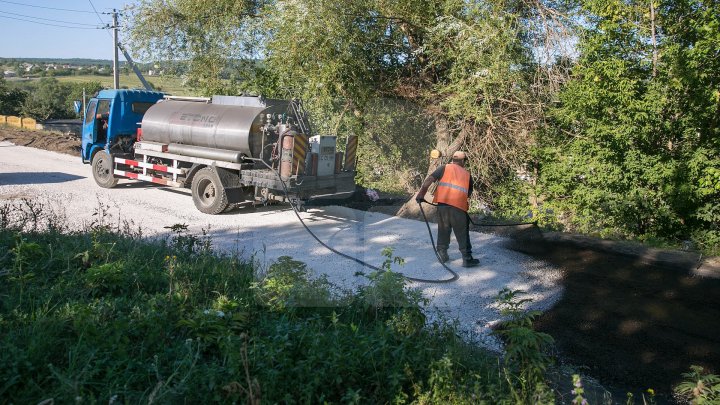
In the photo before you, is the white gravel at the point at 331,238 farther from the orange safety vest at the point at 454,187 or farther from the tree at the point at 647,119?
the tree at the point at 647,119

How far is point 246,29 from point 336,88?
5253mm

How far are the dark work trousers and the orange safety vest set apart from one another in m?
0.09

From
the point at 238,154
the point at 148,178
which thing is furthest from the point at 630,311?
the point at 148,178

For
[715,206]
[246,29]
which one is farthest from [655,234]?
[246,29]

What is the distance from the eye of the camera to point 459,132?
13758mm

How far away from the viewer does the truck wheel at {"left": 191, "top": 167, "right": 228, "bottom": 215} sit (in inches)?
462

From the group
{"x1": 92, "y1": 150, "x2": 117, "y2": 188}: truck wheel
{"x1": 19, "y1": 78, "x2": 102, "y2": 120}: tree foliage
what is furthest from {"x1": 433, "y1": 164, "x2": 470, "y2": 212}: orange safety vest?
{"x1": 19, "y1": 78, "x2": 102, "y2": 120}: tree foliage

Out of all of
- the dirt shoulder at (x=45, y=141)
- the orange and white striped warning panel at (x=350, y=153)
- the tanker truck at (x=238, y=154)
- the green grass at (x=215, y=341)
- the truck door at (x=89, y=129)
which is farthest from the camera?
the dirt shoulder at (x=45, y=141)

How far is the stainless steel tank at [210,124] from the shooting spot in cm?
1149

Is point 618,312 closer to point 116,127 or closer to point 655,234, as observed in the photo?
point 655,234

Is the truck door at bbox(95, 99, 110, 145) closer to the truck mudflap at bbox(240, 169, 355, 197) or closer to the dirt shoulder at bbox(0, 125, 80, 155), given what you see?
the truck mudflap at bbox(240, 169, 355, 197)

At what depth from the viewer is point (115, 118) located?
1501cm

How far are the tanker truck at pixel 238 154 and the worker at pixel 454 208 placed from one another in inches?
130

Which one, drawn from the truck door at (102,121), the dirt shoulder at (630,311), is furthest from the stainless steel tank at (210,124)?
the dirt shoulder at (630,311)
